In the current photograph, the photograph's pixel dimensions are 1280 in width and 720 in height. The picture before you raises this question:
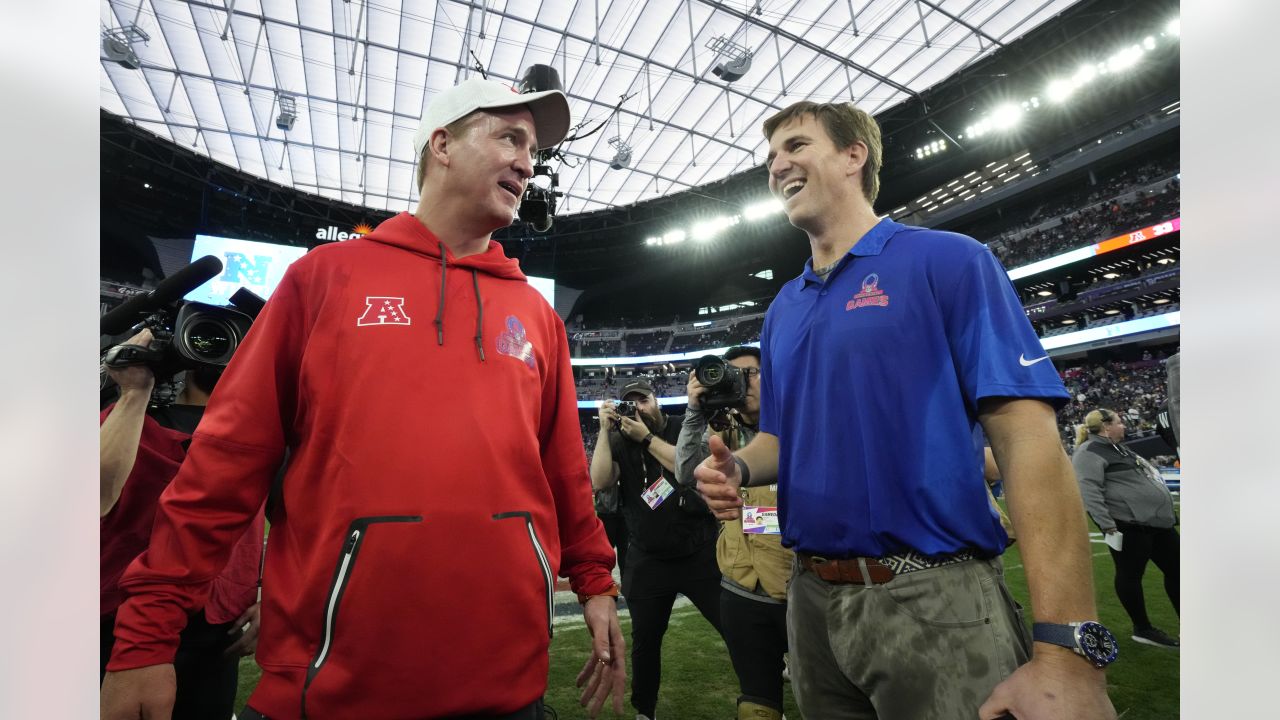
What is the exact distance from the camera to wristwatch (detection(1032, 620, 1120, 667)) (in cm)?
116

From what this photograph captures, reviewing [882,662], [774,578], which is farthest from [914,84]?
[882,662]

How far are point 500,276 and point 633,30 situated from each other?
52.9 ft

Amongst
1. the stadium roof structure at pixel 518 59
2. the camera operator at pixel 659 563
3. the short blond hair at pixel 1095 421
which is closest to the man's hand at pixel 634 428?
the camera operator at pixel 659 563

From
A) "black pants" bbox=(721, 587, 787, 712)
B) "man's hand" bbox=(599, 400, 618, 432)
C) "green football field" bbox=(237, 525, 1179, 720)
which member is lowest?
"green football field" bbox=(237, 525, 1179, 720)

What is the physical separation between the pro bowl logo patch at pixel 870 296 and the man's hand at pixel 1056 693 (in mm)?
848

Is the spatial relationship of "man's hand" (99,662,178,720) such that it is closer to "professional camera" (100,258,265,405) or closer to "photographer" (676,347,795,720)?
"professional camera" (100,258,265,405)

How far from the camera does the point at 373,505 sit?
4.59ft

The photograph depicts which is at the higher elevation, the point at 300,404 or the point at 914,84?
the point at 914,84

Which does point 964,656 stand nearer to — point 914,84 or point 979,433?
point 979,433

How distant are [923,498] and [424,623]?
117 centimetres

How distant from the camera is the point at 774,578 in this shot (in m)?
3.01

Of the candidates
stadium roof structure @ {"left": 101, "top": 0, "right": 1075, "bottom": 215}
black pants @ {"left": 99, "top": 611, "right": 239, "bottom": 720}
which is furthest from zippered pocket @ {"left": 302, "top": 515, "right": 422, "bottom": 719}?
stadium roof structure @ {"left": 101, "top": 0, "right": 1075, "bottom": 215}
